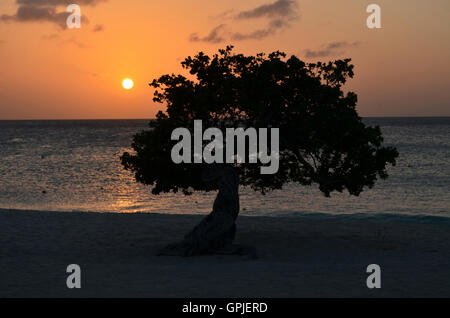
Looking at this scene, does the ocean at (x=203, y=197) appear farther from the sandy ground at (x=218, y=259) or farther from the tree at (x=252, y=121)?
the tree at (x=252, y=121)

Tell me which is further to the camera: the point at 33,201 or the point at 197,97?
the point at 33,201

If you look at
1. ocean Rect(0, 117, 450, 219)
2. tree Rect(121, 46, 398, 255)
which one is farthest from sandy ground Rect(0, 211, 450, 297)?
ocean Rect(0, 117, 450, 219)

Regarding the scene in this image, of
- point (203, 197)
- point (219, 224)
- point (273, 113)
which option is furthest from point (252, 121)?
point (203, 197)

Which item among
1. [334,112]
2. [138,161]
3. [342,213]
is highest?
[334,112]

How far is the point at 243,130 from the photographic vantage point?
19.4m

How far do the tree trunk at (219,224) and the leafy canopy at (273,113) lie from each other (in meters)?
1.49

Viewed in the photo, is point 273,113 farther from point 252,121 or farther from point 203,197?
point 203,197

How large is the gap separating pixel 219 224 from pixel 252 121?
4125mm

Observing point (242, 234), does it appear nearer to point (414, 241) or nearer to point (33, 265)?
point (414, 241)

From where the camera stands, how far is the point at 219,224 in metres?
19.2

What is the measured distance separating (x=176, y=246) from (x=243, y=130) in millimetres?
5029
